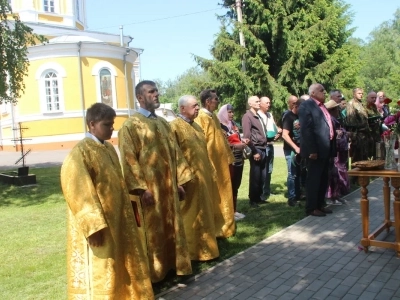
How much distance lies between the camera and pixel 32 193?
412 inches

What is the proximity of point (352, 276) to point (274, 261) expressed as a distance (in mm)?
895

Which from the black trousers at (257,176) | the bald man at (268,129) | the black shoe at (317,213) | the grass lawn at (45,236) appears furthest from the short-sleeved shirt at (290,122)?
the black shoe at (317,213)

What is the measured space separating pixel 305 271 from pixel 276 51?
18.8 meters

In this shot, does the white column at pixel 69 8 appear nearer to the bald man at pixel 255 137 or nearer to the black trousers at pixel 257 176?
the bald man at pixel 255 137

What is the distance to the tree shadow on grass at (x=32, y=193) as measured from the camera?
9516 millimetres

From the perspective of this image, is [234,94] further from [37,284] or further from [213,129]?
[37,284]

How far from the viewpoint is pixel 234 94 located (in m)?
21.6

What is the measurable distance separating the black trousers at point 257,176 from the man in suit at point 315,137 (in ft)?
3.64

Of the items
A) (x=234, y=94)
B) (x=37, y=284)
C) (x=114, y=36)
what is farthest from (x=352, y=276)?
(x=114, y=36)

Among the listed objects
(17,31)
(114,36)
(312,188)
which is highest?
(114,36)

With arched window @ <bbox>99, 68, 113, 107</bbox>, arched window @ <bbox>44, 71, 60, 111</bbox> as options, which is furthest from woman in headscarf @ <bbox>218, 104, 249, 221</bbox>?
arched window @ <bbox>99, 68, 113, 107</bbox>

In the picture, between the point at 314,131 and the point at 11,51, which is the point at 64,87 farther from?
the point at 314,131

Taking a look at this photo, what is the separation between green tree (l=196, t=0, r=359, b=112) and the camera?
21.0 metres

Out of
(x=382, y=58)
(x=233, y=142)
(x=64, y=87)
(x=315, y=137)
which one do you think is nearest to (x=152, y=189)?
(x=233, y=142)
